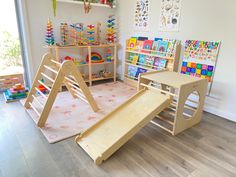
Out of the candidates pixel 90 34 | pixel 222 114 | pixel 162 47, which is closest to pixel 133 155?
pixel 222 114

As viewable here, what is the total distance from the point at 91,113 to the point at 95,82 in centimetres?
149

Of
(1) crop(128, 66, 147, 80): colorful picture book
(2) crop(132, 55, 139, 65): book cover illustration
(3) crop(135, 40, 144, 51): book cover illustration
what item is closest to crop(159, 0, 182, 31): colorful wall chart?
(3) crop(135, 40, 144, 51): book cover illustration

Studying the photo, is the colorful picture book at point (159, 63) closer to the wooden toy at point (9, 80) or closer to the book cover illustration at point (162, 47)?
the book cover illustration at point (162, 47)

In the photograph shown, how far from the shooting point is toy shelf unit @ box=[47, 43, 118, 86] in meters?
3.53

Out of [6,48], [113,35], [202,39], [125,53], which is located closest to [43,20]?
[6,48]

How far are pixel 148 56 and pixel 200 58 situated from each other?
925 millimetres

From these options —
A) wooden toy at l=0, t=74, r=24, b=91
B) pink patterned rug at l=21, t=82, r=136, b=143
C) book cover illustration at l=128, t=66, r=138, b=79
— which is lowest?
pink patterned rug at l=21, t=82, r=136, b=143

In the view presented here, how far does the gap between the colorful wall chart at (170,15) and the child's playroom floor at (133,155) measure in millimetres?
1677

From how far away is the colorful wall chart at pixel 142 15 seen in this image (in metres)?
3.37

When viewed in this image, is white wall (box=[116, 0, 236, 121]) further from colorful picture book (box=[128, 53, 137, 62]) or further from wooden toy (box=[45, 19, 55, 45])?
wooden toy (box=[45, 19, 55, 45])

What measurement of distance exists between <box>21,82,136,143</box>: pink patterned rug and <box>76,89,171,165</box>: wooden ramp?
11.7 inches

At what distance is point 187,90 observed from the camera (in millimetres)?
2029

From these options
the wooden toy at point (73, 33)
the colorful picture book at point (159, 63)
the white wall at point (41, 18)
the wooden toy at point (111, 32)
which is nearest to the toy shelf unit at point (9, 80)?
the white wall at point (41, 18)

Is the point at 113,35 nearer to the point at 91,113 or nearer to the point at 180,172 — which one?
the point at 91,113
